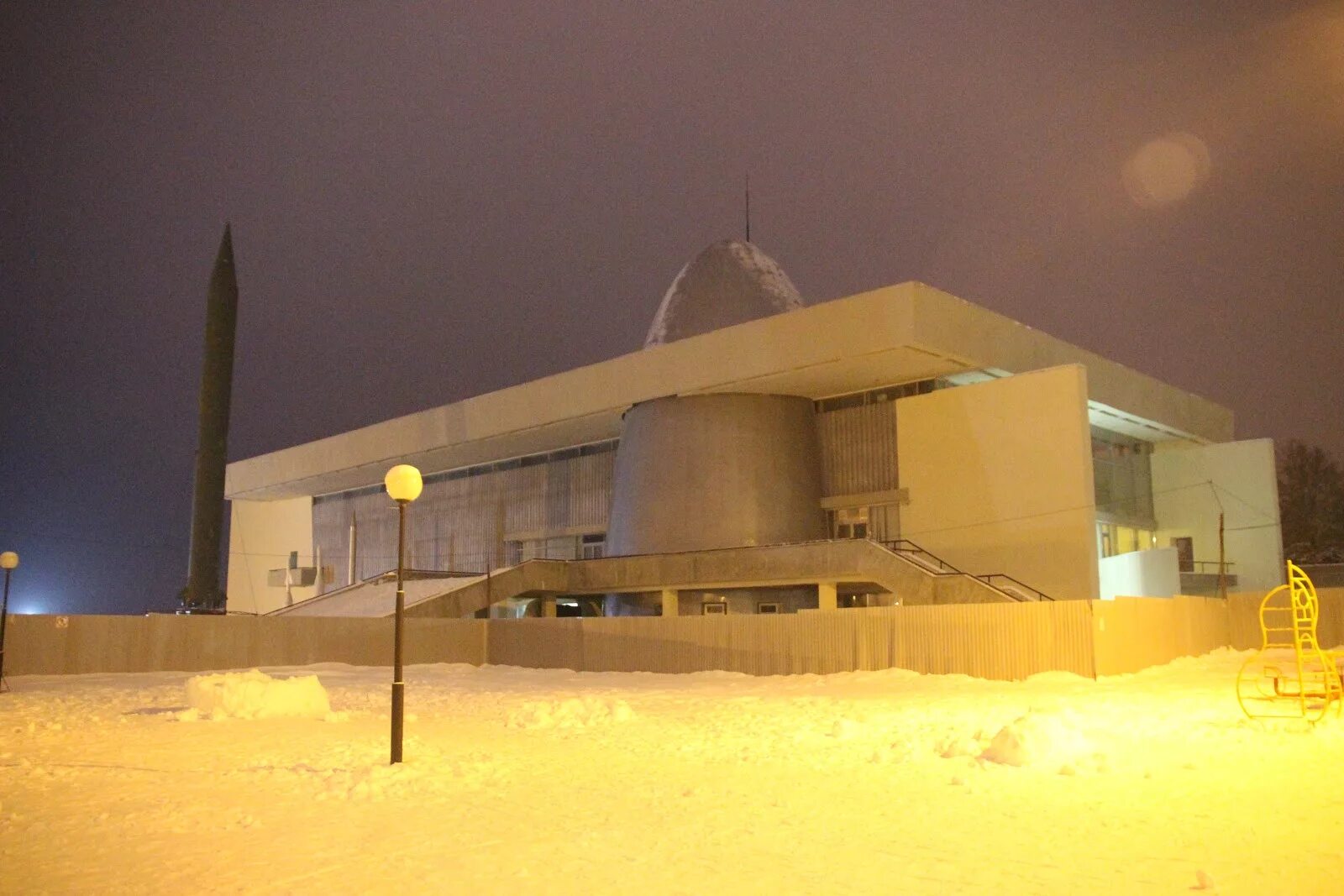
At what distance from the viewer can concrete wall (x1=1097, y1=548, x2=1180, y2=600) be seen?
35.9 metres

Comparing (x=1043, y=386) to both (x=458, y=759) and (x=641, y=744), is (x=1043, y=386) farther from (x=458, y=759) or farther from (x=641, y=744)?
(x=458, y=759)

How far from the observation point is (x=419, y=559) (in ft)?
186

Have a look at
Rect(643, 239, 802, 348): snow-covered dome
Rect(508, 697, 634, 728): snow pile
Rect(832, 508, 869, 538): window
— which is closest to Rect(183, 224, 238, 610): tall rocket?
Rect(643, 239, 802, 348): snow-covered dome

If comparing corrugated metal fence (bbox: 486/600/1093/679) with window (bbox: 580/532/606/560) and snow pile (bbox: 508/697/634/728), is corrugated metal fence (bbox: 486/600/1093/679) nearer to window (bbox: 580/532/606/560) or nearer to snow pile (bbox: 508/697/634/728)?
snow pile (bbox: 508/697/634/728)

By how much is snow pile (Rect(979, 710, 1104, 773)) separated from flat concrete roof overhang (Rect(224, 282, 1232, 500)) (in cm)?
2390

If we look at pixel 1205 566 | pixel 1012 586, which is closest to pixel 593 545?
pixel 1012 586

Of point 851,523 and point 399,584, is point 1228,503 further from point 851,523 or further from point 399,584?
point 399,584

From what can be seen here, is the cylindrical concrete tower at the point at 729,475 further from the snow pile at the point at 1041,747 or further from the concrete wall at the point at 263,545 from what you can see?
the concrete wall at the point at 263,545

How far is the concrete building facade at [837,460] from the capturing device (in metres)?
34.3

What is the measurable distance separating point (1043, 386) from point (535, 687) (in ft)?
61.7

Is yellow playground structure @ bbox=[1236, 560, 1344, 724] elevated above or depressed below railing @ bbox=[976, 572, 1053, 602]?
below

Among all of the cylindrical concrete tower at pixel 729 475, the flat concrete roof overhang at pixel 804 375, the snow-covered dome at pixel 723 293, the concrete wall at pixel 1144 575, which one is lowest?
the concrete wall at pixel 1144 575

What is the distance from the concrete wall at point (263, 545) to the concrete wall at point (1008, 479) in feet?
131

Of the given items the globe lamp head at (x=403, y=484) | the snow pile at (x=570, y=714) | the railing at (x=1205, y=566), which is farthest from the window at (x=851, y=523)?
the globe lamp head at (x=403, y=484)
